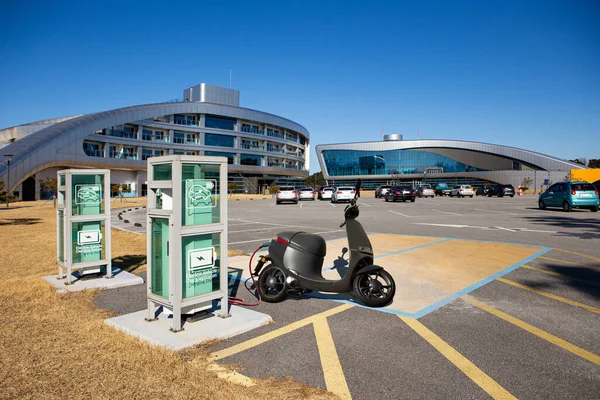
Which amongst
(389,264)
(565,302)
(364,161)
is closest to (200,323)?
(389,264)

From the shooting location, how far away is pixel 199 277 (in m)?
4.35

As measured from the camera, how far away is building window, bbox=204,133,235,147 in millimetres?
72625

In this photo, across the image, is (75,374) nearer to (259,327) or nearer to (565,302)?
(259,327)

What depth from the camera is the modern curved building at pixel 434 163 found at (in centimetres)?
10331

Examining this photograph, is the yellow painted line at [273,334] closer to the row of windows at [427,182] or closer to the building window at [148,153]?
the building window at [148,153]

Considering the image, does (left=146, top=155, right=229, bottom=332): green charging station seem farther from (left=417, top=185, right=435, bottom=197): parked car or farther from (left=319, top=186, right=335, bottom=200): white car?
(left=417, top=185, right=435, bottom=197): parked car

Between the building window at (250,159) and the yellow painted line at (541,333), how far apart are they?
7366cm

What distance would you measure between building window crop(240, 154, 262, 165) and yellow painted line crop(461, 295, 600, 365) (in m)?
73.7

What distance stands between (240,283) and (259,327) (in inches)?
79.2

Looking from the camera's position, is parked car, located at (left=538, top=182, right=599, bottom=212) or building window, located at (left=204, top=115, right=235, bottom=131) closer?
parked car, located at (left=538, top=182, right=599, bottom=212)

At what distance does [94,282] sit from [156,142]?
64.9 metres

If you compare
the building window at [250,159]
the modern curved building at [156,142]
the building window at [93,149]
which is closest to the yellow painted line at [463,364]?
the modern curved building at [156,142]

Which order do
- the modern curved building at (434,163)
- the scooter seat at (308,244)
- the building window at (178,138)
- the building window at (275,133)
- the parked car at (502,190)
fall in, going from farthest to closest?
the modern curved building at (434,163)
the building window at (275,133)
the building window at (178,138)
the parked car at (502,190)
the scooter seat at (308,244)

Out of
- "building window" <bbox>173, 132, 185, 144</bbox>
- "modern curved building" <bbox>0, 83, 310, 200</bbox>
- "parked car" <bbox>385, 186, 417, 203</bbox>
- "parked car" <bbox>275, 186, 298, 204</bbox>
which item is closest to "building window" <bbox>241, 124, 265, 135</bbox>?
"modern curved building" <bbox>0, 83, 310, 200</bbox>
